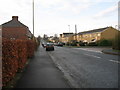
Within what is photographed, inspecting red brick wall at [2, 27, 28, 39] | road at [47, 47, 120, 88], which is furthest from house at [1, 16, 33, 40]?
road at [47, 47, 120, 88]

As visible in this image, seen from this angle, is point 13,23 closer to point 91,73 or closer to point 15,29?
point 15,29

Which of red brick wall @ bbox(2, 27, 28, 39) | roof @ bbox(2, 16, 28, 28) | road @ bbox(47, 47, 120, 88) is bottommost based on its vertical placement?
road @ bbox(47, 47, 120, 88)

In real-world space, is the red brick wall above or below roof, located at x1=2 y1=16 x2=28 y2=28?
below

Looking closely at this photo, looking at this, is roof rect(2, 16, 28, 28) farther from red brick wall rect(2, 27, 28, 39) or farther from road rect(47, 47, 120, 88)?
road rect(47, 47, 120, 88)

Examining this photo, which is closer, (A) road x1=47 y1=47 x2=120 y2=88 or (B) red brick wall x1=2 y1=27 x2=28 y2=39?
(A) road x1=47 y1=47 x2=120 y2=88

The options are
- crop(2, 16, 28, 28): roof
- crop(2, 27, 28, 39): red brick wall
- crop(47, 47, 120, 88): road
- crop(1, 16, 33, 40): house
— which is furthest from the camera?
crop(2, 16, 28, 28): roof

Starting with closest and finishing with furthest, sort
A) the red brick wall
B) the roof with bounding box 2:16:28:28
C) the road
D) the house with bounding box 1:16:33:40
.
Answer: the road
the red brick wall
the house with bounding box 1:16:33:40
the roof with bounding box 2:16:28:28

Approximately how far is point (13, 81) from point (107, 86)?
12.0ft

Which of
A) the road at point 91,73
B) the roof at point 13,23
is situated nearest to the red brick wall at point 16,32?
the roof at point 13,23

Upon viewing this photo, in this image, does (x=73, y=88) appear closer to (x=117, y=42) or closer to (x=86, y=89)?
(x=86, y=89)

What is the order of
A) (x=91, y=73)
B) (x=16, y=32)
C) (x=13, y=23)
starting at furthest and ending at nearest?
1. (x=13, y=23)
2. (x=16, y=32)
3. (x=91, y=73)

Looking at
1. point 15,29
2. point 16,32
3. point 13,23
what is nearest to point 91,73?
point 16,32

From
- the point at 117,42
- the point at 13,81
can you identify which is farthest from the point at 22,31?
the point at 13,81

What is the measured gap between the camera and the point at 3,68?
4207 millimetres
